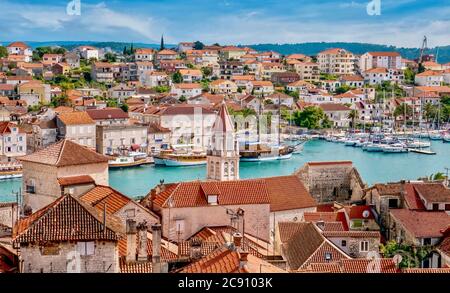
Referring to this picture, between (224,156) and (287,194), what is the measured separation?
129cm

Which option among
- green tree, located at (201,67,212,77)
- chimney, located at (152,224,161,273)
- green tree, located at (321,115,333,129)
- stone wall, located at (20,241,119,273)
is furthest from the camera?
green tree, located at (321,115,333,129)

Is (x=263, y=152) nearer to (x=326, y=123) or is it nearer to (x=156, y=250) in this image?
(x=326, y=123)

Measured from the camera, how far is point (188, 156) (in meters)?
17.4

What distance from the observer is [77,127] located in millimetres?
16656

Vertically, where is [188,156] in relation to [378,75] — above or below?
below

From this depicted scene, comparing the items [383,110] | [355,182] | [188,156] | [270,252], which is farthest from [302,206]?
[383,110]

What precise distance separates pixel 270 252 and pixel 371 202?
2677 mm

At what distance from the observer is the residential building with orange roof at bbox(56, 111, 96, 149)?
53.6 ft

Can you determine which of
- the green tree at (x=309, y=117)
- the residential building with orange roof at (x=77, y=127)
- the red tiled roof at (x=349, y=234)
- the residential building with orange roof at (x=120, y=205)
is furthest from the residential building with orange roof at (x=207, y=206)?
the green tree at (x=309, y=117)

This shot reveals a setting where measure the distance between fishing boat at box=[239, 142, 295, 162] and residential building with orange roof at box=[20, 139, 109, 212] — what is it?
40.4 ft

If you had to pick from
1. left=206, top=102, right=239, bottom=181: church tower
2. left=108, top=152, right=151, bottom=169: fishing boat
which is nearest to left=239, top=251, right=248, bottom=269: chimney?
left=206, top=102, right=239, bottom=181: church tower

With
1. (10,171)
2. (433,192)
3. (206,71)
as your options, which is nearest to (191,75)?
(206,71)

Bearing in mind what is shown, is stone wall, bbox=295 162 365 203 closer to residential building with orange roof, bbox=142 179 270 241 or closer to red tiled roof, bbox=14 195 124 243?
residential building with orange roof, bbox=142 179 270 241

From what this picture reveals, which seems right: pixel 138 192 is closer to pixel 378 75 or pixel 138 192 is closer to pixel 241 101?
pixel 241 101
